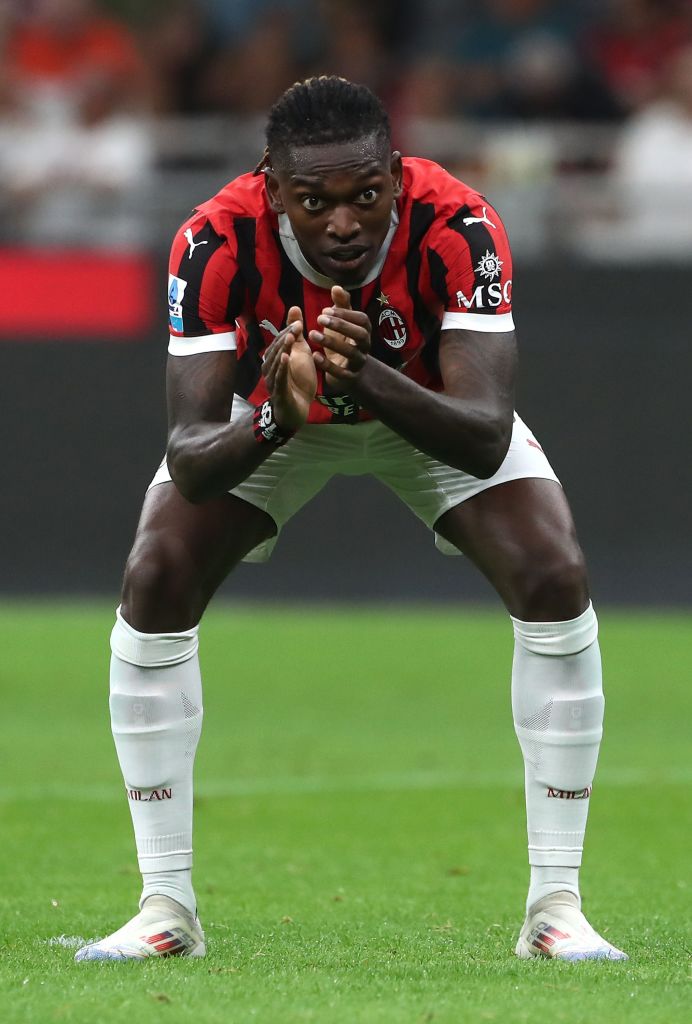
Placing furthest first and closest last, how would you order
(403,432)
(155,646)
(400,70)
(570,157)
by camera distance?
(400,70)
(570,157)
(155,646)
(403,432)

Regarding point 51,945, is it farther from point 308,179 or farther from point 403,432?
point 308,179

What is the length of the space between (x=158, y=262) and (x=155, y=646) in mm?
9341

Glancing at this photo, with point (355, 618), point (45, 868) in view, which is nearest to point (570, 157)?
point (355, 618)

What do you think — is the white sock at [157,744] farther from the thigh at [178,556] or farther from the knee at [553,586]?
the knee at [553,586]

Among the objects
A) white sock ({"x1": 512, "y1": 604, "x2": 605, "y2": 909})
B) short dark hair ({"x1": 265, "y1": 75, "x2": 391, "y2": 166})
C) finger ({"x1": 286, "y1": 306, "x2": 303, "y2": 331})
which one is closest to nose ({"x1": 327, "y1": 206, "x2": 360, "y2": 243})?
short dark hair ({"x1": 265, "y1": 75, "x2": 391, "y2": 166})

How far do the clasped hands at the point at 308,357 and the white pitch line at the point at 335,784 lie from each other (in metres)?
3.42

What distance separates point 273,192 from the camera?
4.34 meters

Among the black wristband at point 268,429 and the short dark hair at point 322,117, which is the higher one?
the short dark hair at point 322,117

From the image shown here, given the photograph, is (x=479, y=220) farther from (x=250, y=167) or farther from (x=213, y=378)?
(x=250, y=167)

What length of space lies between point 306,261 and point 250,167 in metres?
8.91

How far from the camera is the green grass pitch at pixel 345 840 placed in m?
3.84

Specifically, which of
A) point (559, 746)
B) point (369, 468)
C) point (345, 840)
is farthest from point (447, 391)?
point (345, 840)

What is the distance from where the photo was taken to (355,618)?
44.7 feet

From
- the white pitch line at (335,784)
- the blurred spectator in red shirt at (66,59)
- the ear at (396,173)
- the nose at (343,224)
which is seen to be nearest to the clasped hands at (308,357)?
the nose at (343,224)
